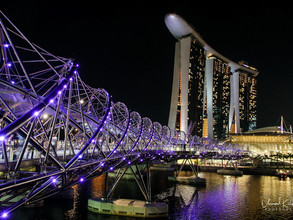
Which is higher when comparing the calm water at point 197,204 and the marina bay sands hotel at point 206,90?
the marina bay sands hotel at point 206,90

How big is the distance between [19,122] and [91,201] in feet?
65.7

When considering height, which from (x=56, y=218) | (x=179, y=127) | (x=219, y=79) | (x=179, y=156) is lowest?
(x=56, y=218)

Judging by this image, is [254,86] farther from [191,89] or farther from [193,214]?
[193,214]

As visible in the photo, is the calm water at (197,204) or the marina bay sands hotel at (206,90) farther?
the marina bay sands hotel at (206,90)

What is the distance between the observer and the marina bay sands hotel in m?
122

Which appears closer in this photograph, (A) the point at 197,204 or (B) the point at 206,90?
(A) the point at 197,204

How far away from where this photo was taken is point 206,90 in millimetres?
155000

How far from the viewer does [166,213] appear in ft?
85.6

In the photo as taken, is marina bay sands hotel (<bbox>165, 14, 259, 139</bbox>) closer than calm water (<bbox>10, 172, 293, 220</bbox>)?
No

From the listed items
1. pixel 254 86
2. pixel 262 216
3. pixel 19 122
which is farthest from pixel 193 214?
pixel 254 86

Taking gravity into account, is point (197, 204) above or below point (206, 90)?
below

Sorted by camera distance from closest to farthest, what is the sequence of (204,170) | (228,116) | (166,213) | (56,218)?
(56,218) < (166,213) < (204,170) < (228,116)

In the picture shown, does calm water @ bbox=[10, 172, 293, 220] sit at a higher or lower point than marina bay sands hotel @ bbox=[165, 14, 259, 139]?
lower

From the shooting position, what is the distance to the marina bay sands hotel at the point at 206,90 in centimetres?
12248
